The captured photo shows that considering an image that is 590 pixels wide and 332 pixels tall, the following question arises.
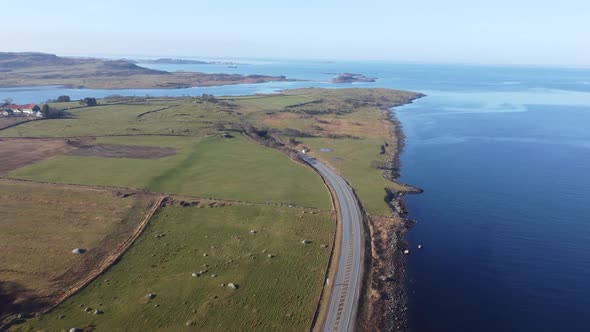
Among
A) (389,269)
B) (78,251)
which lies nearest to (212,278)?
(78,251)

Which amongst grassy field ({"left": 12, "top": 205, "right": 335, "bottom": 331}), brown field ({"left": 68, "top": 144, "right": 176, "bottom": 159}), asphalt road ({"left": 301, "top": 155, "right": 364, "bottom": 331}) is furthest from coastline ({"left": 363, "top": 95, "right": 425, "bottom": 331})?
brown field ({"left": 68, "top": 144, "right": 176, "bottom": 159})

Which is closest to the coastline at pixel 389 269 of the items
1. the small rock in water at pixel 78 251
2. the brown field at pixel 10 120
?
the small rock in water at pixel 78 251

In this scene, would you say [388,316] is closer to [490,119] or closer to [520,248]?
[520,248]

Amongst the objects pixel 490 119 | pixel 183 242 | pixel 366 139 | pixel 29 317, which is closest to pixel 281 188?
pixel 183 242

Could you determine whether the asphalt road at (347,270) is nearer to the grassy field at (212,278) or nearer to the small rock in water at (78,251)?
the grassy field at (212,278)

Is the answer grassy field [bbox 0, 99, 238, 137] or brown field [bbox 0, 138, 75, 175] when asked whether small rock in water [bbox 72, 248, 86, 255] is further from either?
grassy field [bbox 0, 99, 238, 137]
